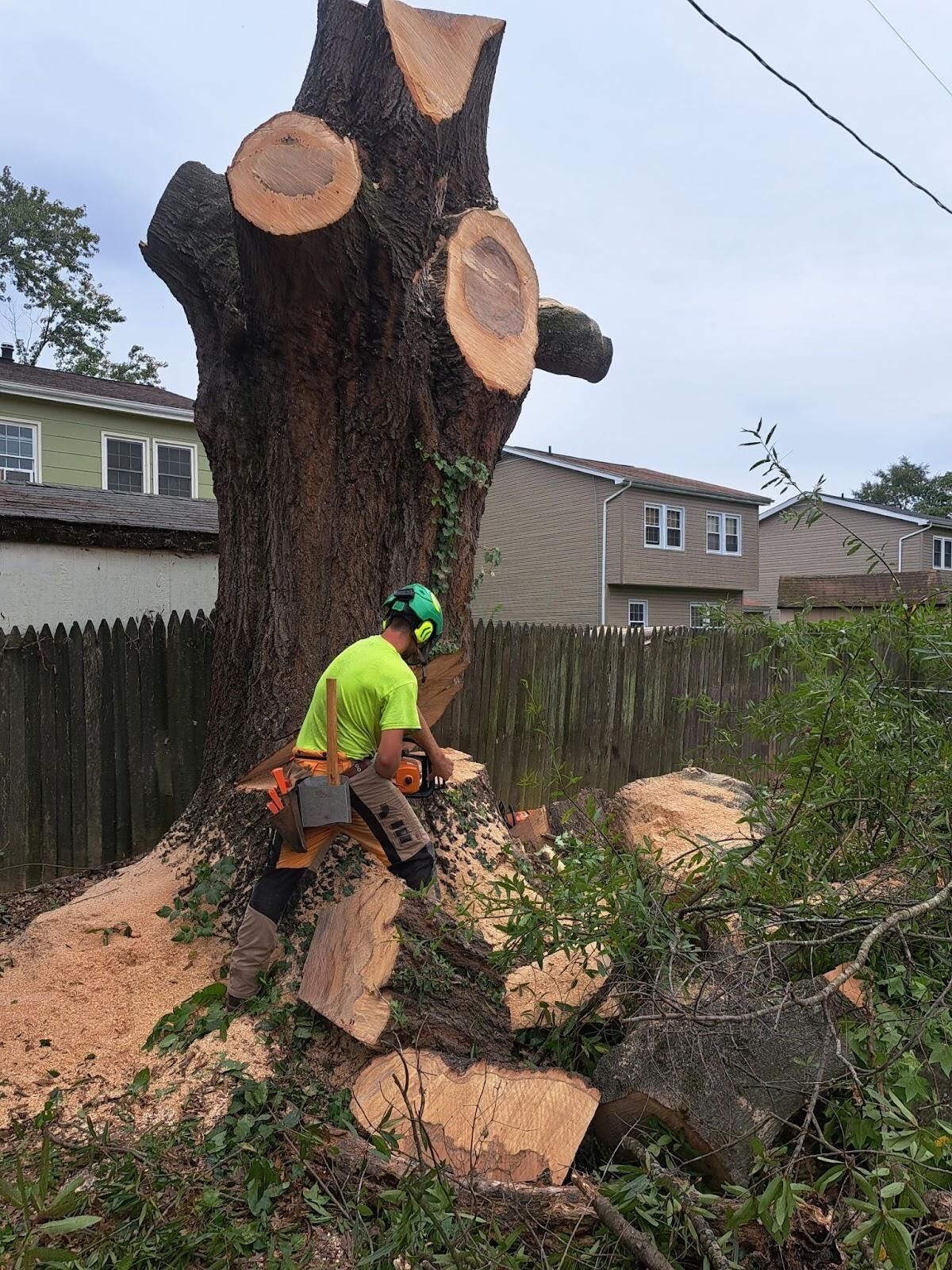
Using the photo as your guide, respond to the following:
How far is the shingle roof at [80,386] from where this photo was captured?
14.1 metres

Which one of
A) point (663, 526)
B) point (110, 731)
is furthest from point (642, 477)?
point (110, 731)

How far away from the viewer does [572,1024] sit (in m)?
2.96

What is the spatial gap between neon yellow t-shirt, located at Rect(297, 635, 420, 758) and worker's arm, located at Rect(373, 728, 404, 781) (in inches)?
1.0

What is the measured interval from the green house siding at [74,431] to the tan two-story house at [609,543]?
10723mm

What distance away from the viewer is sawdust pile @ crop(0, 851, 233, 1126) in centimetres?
301

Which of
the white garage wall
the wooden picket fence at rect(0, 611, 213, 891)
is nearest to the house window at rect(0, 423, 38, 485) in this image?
the white garage wall

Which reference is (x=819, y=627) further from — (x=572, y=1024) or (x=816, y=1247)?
(x=816, y=1247)

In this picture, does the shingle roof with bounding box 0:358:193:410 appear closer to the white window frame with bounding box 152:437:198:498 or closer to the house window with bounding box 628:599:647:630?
the white window frame with bounding box 152:437:198:498

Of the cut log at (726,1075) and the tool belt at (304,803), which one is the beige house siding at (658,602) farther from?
the cut log at (726,1075)

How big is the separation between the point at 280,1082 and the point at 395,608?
179 centimetres

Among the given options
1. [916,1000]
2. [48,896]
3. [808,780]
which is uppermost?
[808,780]

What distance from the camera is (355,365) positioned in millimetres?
4062

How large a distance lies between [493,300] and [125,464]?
12.3m

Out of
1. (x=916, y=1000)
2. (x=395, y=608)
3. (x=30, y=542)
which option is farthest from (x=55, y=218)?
(x=916, y=1000)
